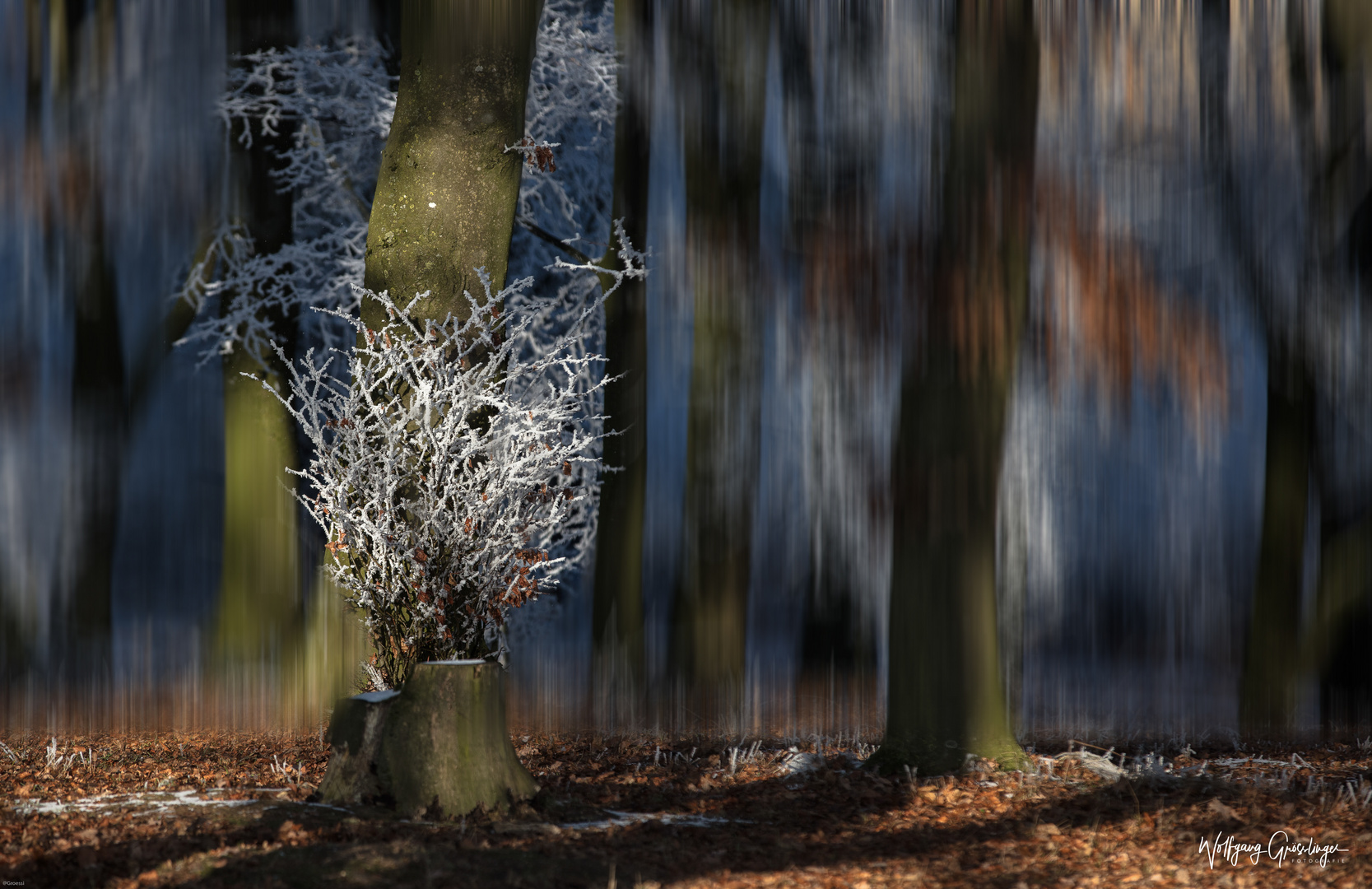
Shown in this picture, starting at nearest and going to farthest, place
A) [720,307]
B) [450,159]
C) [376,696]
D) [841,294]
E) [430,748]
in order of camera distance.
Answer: [430,748]
[376,696]
[450,159]
[841,294]
[720,307]

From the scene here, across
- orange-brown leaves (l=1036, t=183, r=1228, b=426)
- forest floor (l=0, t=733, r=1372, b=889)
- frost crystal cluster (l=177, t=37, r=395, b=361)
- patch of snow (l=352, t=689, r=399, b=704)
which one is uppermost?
frost crystal cluster (l=177, t=37, r=395, b=361)

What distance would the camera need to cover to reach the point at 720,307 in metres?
13.8

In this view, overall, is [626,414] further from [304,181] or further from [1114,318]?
[1114,318]

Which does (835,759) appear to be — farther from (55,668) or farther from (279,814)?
(55,668)

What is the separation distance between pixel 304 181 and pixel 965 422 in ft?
23.8

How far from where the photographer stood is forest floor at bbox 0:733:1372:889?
5.57 metres

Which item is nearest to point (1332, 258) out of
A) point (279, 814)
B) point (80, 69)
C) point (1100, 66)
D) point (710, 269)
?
point (1100, 66)

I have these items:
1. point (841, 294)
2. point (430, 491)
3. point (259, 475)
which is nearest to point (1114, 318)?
point (841, 294)

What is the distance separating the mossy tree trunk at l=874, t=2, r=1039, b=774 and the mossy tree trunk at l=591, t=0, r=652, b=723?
445 centimetres

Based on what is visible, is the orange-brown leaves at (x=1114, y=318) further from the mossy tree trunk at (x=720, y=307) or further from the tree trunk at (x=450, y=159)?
the tree trunk at (x=450, y=159)

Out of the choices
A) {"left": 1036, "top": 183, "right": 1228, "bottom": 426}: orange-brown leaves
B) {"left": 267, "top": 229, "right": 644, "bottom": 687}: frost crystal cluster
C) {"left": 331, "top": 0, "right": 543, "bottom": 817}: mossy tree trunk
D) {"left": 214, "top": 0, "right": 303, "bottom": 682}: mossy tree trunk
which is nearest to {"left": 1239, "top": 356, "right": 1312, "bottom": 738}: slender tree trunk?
{"left": 1036, "top": 183, "right": 1228, "bottom": 426}: orange-brown leaves

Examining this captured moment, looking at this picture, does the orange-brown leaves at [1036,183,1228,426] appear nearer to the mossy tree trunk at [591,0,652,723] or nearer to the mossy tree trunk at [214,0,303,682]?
the mossy tree trunk at [591,0,652,723]

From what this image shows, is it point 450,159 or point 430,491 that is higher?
point 450,159

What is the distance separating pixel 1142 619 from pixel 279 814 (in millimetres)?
20515
